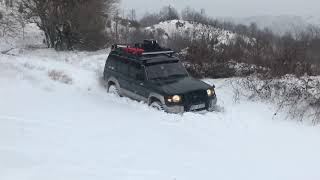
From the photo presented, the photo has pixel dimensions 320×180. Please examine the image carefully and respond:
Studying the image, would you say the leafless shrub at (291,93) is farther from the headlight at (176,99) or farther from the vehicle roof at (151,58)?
the headlight at (176,99)

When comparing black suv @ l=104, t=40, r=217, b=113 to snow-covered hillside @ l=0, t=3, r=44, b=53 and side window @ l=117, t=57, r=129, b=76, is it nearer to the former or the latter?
side window @ l=117, t=57, r=129, b=76

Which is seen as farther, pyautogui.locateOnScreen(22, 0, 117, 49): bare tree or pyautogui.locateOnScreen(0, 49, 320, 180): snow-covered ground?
pyautogui.locateOnScreen(22, 0, 117, 49): bare tree

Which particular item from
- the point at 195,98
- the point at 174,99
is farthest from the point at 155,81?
the point at 195,98

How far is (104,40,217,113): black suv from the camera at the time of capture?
43.3 feet

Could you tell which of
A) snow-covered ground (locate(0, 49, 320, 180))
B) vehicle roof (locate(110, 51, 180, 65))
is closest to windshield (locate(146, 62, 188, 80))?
vehicle roof (locate(110, 51, 180, 65))

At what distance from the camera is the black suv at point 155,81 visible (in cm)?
1321

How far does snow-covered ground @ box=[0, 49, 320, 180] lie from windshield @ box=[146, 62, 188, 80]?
3.14ft

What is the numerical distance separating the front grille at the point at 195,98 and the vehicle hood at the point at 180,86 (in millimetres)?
116

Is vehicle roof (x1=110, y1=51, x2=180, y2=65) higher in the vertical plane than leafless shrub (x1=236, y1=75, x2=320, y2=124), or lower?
higher

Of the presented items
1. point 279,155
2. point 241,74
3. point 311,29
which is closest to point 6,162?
point 279,155

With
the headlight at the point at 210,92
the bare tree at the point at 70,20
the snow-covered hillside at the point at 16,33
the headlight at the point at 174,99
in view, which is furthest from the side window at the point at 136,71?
the snow-covered hillside at the point at 16,33

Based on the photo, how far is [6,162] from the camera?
880 centimetres

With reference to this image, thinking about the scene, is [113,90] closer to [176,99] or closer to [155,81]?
[155,81]

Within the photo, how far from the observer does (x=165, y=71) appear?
14281 mm
